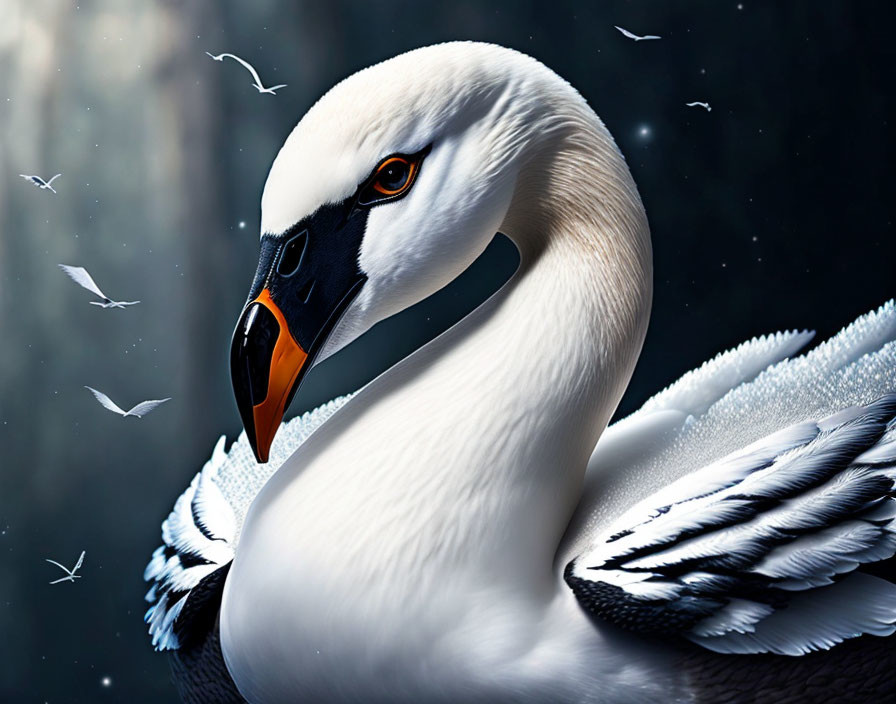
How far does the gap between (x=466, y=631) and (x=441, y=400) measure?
0.41 feet

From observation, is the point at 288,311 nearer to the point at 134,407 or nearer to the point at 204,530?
the point at 204,530

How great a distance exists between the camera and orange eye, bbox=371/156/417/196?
539 millimetres

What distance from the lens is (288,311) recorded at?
528 millimetres

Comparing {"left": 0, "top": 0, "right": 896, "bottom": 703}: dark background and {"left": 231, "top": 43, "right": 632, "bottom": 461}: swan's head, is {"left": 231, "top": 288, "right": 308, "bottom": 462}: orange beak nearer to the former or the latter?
{"left": 231, "top": 43, "right": 632, "bottom": 461}: swan's head

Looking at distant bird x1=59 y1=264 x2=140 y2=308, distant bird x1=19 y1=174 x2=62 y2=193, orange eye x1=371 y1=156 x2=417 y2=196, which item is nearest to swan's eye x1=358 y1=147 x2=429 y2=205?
orange eye x1=371 y1=156 x2=417 y2=196

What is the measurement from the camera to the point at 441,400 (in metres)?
0.56

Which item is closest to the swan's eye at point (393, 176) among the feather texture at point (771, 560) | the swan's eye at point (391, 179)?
the swan's eye at point (391, 179)

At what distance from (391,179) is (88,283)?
0.61m

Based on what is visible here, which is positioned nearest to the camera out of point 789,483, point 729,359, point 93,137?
point 789,483

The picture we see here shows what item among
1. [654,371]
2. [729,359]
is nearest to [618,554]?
[729,359]

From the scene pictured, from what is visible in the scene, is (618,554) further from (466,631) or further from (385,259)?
(385,259)

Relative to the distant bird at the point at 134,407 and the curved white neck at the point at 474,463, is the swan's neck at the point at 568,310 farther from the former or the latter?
the distant bird at the point at 134,407

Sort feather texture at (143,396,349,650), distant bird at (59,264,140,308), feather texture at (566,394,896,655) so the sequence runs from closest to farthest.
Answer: feather texture at (566,394,896,655)
feather texture at (143,396,349,650)
distant bird at (59,264,140,308)

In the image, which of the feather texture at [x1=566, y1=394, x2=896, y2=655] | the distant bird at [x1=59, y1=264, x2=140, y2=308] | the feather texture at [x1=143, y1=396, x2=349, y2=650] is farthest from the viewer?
the distant bird at [x1=59, y1=264, x2=140, y2=308]
